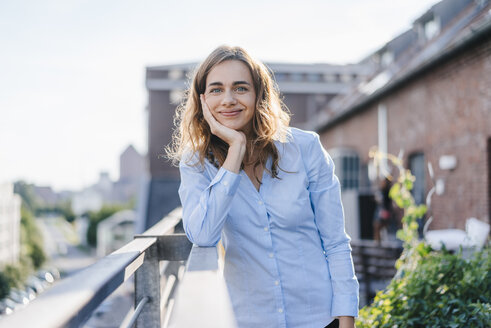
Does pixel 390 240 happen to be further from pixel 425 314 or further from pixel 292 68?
pixel 292 68

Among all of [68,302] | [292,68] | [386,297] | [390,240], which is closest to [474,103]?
[390,240]

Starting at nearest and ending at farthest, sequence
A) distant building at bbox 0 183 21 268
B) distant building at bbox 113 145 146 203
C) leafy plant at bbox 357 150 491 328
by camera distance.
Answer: leafy plant at bbox 357 150 491 328 → distant building at bbox 0 183 21 268 → distant building at bbox 113 145 146 203

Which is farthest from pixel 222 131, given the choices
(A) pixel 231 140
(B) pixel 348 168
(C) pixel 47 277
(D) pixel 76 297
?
(C) pixel 47 277

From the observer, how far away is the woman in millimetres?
1664

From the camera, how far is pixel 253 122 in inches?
74.9

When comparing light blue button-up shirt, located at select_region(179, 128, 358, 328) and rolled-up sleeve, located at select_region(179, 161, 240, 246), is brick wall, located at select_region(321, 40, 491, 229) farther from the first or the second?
rolled-up sleeve, located at select_region(179, 161, 240, 246)

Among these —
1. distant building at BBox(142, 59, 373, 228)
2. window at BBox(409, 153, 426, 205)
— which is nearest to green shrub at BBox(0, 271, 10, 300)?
distant building at BBox(142, 59, 373, 228)

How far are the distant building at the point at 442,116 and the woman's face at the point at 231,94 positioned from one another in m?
6.12

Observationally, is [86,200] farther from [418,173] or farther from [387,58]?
[418,173]

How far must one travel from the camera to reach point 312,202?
70.6 inches

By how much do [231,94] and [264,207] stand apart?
45 cm

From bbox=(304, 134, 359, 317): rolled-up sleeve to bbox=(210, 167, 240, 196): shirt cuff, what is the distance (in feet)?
0.98

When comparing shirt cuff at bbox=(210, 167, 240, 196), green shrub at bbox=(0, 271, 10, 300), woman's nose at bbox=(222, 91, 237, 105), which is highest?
woman's nose at bbox=(222, 91, 237, 105)

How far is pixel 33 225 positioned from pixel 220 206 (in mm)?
91428
